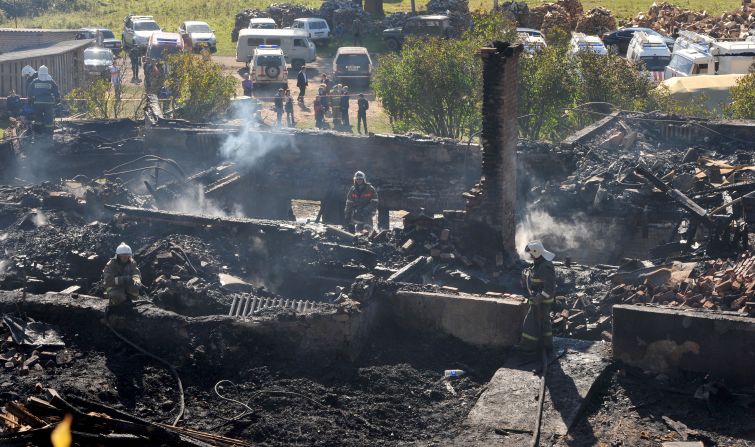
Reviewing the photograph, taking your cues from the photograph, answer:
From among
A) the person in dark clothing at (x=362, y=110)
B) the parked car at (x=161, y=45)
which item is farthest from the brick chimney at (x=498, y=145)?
the parked car at (x=161, y=45)

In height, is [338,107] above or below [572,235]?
below

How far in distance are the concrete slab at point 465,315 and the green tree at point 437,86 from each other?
11931mm

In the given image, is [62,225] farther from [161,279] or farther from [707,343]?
[707,343]

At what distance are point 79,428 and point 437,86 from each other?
55.7 ft

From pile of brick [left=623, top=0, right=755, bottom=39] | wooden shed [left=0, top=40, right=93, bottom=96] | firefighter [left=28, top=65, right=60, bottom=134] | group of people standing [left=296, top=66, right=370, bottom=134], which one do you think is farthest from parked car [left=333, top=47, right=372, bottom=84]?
pile of brick [left=623, top=0, right=755, bottom=39]

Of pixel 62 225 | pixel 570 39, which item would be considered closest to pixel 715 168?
pixel 62 225

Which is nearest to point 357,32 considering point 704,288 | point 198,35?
point 198,35

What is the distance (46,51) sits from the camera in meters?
32.1

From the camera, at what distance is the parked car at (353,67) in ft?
115

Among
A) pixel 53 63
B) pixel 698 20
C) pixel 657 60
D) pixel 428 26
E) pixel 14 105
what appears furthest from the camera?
pixel 698 20

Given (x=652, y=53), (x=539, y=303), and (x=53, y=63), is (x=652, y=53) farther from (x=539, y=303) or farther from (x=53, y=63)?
(x=539, y=303)

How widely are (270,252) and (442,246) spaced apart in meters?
2.60

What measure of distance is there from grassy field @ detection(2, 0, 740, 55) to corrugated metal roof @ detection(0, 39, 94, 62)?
1104 cm

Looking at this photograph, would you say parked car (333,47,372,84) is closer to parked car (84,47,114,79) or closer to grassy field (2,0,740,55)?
parked car (84,47,114,79)
